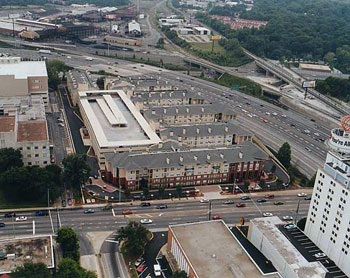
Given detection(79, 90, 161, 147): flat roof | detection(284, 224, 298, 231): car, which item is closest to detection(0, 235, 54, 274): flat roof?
detection(79, 90, 161, 147): flat roof

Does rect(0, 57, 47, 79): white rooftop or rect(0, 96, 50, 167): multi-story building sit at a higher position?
rect(0, 57, 47, 79): white rooftop

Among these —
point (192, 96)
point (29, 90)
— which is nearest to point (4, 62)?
point (29, 90)

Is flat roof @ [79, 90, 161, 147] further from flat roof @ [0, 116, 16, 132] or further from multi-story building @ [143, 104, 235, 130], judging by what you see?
flat roof @ [0, 116, 16, 132]

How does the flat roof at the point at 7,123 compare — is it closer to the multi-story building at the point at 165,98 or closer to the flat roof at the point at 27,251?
the flat roof at the point at 27,251

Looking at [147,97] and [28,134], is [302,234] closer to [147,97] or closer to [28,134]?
[28,134]

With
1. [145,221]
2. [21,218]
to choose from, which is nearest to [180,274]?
[145,221]

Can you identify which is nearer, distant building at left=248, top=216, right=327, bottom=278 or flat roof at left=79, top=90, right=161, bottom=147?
distant building at left=248, top=216, right=327, bottom=278

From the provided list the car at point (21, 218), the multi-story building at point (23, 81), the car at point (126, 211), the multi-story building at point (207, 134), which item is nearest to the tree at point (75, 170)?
the car at point (126, 211)
